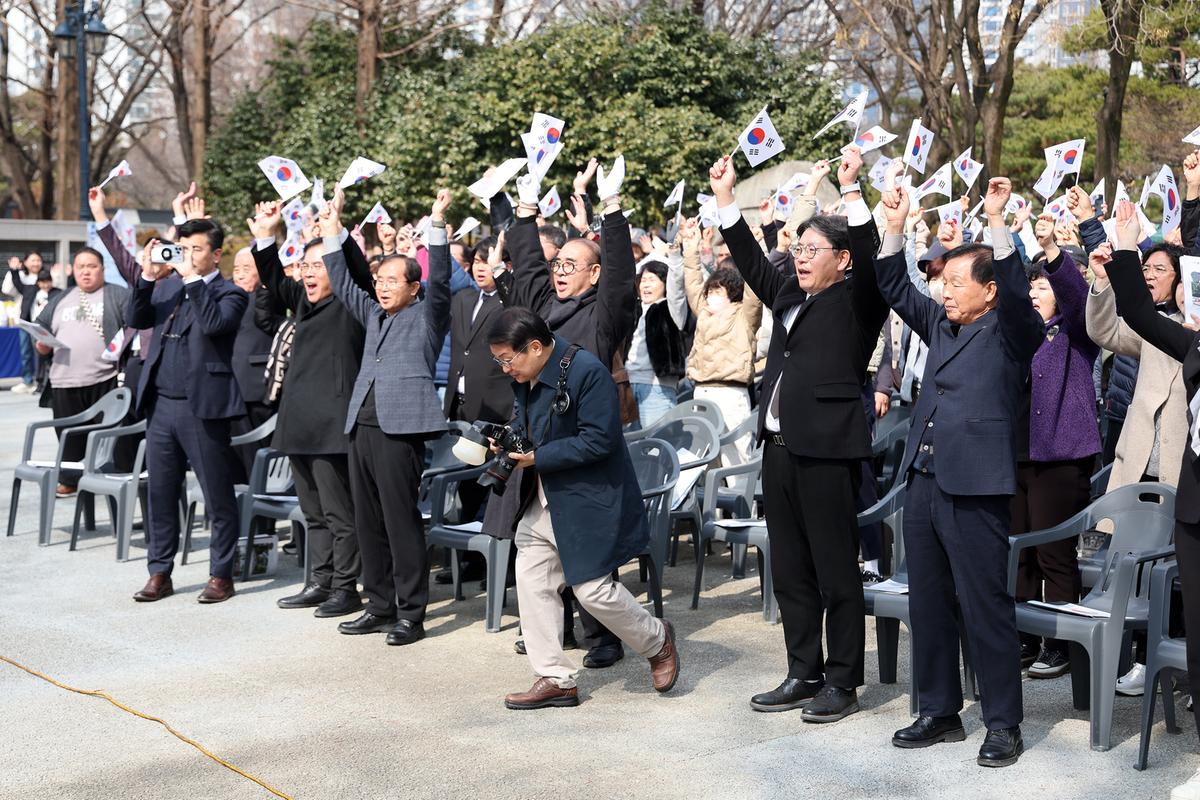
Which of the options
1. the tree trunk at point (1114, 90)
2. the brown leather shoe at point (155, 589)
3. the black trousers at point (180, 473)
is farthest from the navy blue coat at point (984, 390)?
the tree trunk at point (1114, 90)

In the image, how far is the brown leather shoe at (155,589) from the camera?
7.48m

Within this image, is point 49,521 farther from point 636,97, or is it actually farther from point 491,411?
point 636,97

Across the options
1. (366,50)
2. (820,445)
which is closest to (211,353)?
(820,445)

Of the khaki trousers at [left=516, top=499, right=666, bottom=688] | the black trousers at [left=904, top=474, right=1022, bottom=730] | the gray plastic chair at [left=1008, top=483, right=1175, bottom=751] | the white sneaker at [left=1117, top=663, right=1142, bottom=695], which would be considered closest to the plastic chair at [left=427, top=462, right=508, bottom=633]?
the khaki trousers at [left=516, top=499, right=666, bottom=688]

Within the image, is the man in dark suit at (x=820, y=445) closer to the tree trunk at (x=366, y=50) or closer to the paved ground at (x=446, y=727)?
the paved ground at (x=446, y=727)

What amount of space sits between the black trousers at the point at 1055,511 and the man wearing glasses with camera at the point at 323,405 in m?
3.36

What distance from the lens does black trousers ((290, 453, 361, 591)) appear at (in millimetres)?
7219

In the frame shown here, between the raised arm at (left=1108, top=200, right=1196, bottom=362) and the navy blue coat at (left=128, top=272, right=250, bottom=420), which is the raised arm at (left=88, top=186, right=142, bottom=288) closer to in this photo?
the navy blue coat at (left=128, top=272, right=250, bottom=420)

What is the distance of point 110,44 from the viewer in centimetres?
3675

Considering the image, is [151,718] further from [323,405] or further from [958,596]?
[958,596]

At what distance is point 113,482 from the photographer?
8680 millimetres

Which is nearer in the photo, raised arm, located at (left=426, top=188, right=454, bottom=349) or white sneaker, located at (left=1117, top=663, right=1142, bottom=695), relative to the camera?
white sneaker, located at (left=1117, top=663, right=1142, bottom=695)

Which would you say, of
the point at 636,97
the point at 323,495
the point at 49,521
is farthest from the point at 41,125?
the point at 323,495

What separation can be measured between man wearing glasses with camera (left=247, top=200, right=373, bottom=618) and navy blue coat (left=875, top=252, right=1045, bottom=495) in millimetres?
3244
